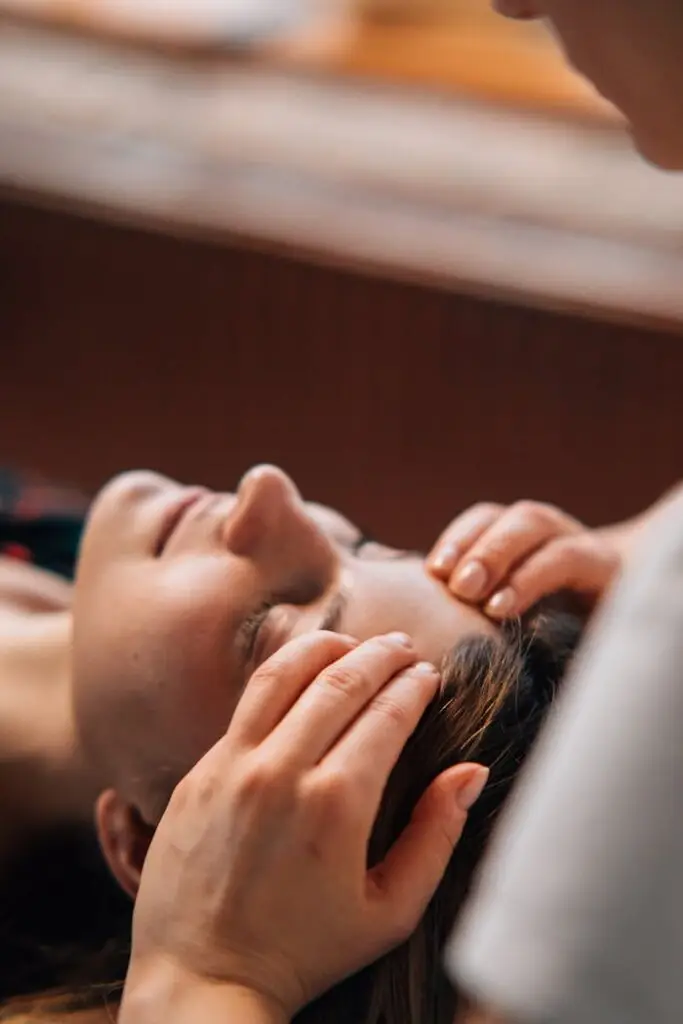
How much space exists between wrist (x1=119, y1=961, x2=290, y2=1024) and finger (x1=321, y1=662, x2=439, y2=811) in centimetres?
12

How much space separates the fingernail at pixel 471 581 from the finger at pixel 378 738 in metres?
0.12

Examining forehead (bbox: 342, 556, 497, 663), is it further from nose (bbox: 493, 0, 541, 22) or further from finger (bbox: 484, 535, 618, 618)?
nose (bbox: 493, 0, 541, 22)

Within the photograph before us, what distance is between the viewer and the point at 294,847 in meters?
0.68

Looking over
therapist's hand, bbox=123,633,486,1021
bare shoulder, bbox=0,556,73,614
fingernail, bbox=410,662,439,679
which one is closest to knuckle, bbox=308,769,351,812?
therapist's hand, bbox=123,633,486,1021

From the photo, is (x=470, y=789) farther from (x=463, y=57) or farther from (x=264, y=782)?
(x=463, y=57)

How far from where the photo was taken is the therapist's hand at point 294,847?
0.68 meters

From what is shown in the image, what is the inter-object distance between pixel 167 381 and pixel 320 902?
1.15 m

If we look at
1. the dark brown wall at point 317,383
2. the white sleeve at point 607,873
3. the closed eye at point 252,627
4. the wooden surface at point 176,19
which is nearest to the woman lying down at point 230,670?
the closed eye at point 252,627

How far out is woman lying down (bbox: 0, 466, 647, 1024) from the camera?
771 mm

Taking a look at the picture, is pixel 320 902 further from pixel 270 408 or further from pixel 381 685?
pixel 270 408

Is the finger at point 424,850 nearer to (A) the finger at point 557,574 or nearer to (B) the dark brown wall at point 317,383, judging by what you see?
(A) the finger at point 557,574

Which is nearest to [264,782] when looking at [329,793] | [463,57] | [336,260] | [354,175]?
[329,793]

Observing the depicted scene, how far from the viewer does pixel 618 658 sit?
0.46 meters

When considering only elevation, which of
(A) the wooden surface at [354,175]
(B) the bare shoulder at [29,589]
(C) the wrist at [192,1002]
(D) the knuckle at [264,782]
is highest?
(A) the wooden surface at [354,175]
